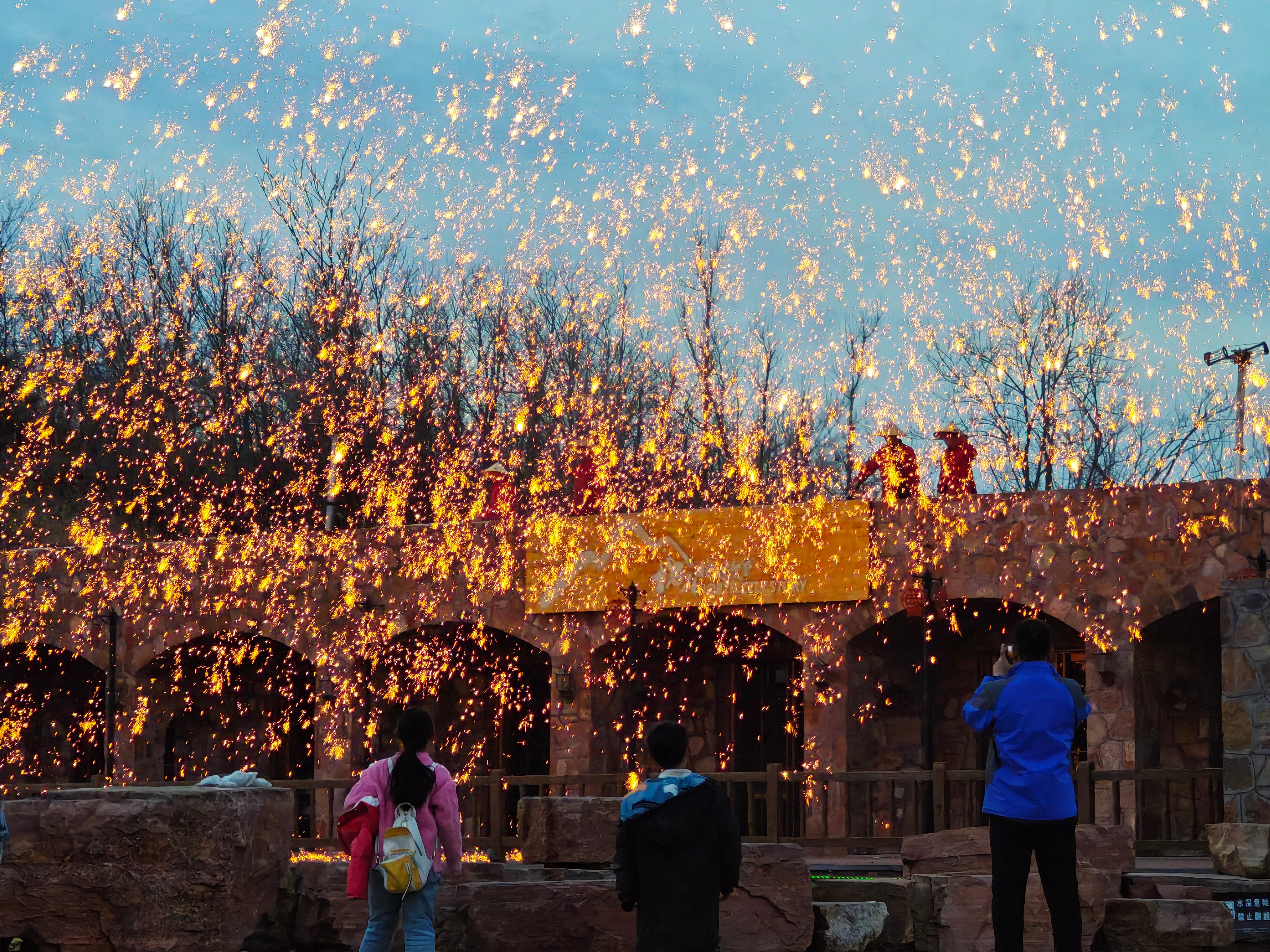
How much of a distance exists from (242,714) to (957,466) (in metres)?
9.21

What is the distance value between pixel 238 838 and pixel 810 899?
2.81m

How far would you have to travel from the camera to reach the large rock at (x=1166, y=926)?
9.20 meters

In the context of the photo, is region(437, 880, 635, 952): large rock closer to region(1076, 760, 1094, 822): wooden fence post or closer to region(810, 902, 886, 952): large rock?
region(810, 902, 886, 952): large rock

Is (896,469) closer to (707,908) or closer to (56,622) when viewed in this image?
(56,622)

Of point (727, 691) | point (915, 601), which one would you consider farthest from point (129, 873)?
point (727, 691)

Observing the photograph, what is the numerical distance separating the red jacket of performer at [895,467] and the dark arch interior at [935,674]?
1368 millimetres

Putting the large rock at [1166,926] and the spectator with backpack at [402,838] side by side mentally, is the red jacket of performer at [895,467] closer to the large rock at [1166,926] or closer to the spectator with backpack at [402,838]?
the large rock at [1166,926]

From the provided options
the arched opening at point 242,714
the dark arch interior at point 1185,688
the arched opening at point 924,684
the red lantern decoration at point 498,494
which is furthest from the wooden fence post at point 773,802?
the arched opening at point 242,714

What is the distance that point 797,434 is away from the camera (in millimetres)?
36062

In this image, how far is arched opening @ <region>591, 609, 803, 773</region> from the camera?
1853cm

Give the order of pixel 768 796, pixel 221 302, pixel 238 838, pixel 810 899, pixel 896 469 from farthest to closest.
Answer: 1. pixel 221 302
2. pixel 896 469
3. pixel 768 796
4. pixel 810 899
5. pixel 238 838

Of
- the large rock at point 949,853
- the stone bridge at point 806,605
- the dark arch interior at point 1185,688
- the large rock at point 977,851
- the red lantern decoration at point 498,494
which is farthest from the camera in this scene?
the red lantern decoration at point 498,494

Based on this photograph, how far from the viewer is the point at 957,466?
57.6 feet

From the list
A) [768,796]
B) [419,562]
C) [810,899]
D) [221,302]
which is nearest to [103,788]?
[810,899]
